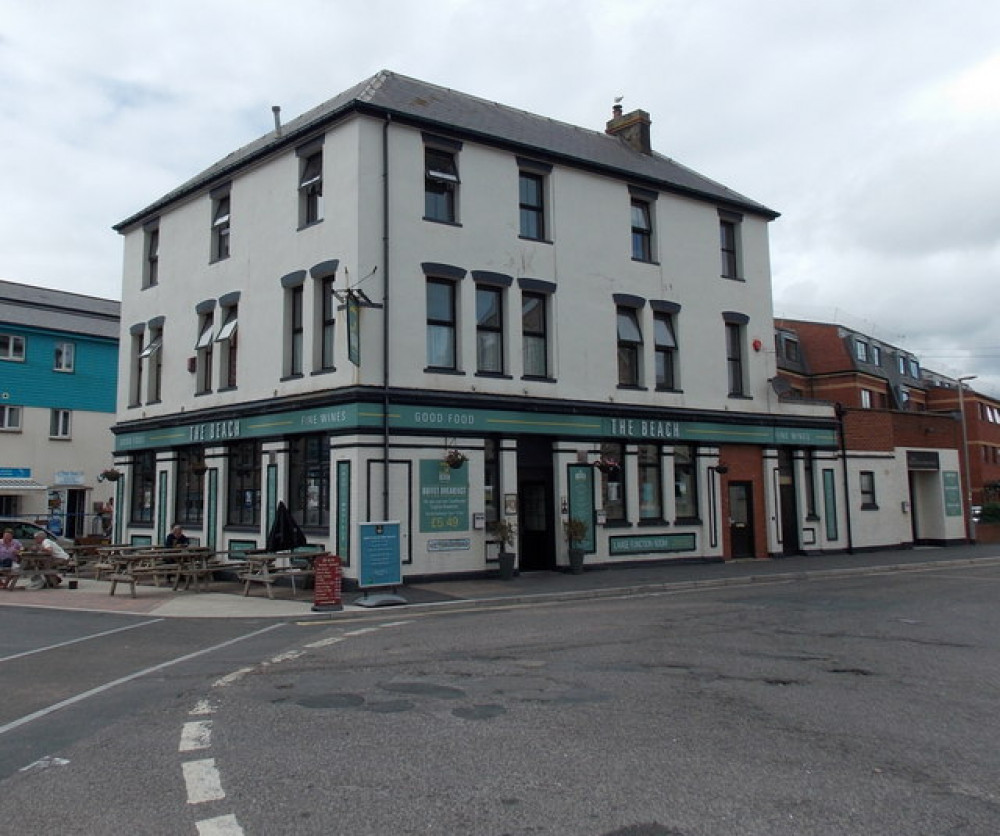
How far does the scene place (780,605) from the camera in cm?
1508

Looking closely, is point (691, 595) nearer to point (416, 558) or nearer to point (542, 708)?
point (416, 558)

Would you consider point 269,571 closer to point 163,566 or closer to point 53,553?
point 163,566

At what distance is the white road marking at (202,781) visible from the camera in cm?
527

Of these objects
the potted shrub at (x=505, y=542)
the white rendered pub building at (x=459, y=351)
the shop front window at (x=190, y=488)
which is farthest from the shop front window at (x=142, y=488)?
the potted shrub at (x=505, y=542)

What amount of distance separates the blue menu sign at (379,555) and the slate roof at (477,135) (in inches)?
366

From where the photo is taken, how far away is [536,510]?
21484 mm

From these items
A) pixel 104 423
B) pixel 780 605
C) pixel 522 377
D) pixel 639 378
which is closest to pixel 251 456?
pixel 522 377

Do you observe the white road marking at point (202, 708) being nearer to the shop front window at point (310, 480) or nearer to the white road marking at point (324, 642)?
the white road marking at point (324, 642)

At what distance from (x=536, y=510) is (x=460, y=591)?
4.71m

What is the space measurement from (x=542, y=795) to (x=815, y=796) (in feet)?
5.39

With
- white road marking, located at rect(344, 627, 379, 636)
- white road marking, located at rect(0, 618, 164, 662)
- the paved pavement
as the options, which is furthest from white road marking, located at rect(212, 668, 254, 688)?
the paved pavement

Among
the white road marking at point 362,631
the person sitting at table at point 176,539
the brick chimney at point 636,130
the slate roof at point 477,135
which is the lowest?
the white road marking at point 362,631

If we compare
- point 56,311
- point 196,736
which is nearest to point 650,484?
point 196,736

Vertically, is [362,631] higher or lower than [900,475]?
lower
